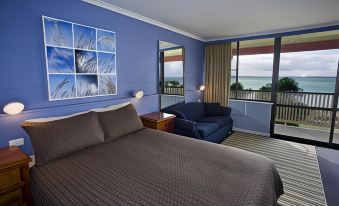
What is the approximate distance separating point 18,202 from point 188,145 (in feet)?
5.51

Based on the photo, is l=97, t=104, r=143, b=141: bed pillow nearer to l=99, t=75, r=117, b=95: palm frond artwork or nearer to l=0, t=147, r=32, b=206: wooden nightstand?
l=99, t=75, r=117, b=95: palm frond artwork

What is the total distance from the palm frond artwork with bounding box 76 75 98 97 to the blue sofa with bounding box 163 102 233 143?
158cm

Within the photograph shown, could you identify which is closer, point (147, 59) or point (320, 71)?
point (147, 59)

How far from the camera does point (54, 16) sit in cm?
209

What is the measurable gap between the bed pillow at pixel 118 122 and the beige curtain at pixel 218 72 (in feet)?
9.89

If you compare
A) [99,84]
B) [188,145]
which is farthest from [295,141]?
[99,84]

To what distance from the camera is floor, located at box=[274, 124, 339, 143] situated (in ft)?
13.3

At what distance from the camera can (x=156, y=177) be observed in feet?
4.61

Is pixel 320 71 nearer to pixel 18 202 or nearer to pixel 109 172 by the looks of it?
pixel 109 172

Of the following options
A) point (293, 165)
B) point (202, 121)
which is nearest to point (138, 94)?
point (202, 121)

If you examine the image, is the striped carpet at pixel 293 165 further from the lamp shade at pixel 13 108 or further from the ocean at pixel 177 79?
the lamp shade at pixel 13 108

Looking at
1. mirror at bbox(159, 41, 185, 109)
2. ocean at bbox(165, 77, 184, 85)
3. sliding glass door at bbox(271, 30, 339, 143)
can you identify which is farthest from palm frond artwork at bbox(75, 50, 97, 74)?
sliding glass door at bbox(271, 30, 339, 143)

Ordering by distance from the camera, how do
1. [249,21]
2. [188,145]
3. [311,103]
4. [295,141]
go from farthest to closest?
[311,103]
[295,141]
[249,21]
[188,145]

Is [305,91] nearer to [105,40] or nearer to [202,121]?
[202,121]
